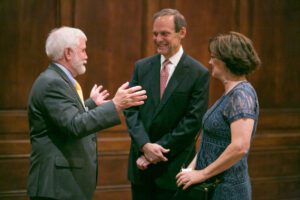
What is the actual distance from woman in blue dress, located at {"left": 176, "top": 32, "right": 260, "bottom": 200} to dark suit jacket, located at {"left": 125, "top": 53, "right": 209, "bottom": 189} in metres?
0.63

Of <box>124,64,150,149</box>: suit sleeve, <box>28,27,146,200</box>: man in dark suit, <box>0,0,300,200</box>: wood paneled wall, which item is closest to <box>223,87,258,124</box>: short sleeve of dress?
<box>28,27,146,200</box>: man in dark suit

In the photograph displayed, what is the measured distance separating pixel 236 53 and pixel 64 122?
0.90m

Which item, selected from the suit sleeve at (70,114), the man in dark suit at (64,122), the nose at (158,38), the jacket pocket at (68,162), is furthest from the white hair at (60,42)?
the nose at (158,38)

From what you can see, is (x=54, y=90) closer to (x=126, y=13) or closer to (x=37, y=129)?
(x=37, y=129)

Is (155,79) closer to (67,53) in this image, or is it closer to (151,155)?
(151,155)

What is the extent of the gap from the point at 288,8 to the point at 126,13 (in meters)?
1.74

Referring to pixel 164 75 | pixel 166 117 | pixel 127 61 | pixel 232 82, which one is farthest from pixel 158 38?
pixel 127 61

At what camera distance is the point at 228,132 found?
234 cm

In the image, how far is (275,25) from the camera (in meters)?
5.06

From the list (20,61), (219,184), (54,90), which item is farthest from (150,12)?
(219,184)

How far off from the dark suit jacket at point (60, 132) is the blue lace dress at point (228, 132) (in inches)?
19.5

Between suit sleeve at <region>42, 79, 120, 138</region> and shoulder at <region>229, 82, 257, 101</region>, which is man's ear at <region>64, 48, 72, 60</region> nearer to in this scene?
suit sleeve at <region>42, 79, 120, 138</region>

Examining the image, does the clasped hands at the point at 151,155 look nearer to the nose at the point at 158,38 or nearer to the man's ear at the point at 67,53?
the nose at the point at 158,38

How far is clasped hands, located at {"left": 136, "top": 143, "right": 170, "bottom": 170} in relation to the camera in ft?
9.98
